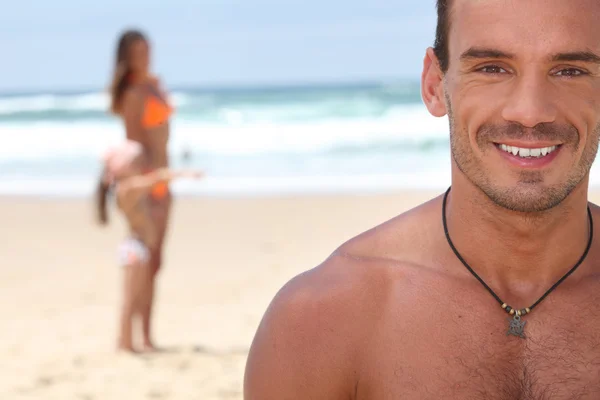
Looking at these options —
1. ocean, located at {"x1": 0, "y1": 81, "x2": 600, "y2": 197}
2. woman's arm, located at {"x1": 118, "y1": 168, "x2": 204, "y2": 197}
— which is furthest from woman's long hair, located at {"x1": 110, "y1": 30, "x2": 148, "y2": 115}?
ocean, located at {"x1": 0, "y1": 81, "x2": 600, "y2": 197}

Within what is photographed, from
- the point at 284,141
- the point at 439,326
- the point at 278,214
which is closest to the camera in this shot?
the point at 439,326

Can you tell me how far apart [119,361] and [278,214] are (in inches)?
232

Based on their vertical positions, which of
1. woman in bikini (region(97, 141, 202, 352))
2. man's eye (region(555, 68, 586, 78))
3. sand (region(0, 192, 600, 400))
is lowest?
sand (region(0, 192, 600, 400))

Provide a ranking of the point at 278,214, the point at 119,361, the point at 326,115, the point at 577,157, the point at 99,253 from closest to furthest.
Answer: the point at 577,157
the point at 119,361
the point at 99,253
the point at 278,214
the point at 326,115

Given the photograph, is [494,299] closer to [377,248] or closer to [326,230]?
[377,248]

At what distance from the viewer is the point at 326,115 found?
28547 mm

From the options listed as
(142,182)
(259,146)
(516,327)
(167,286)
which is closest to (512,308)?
(516,327)

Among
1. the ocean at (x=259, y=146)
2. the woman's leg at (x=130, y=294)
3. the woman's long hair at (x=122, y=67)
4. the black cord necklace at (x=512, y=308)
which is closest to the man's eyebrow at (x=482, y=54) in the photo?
the black cord necklace at (x=512, y=308)

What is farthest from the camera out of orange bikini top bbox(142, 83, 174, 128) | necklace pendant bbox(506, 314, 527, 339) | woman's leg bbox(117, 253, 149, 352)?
woman's leg bbox(117, 253, 149, 352)

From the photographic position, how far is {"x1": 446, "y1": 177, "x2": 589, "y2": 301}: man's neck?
2186mm

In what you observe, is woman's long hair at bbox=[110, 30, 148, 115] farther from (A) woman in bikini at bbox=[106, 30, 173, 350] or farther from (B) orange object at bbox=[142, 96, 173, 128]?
(B) orange object at bbox=[142, 96, 173, 128]

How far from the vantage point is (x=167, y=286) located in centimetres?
855

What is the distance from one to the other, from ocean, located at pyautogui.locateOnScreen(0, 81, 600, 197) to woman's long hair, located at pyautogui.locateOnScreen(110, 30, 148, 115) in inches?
301

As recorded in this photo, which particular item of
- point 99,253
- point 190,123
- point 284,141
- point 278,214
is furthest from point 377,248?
point 190,123
